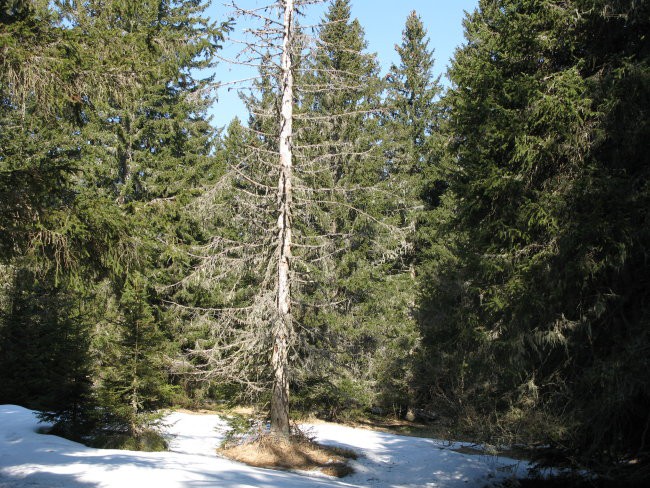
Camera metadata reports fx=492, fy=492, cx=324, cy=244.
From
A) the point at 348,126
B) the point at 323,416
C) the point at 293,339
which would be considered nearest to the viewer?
the point at 293,339

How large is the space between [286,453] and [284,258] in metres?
4.47

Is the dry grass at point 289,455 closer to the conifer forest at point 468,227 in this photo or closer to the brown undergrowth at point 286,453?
the brown undergrowth at point 286,453

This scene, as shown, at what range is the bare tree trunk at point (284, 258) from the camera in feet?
37.7

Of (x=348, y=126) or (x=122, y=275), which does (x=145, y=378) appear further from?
(x=348, y=126)

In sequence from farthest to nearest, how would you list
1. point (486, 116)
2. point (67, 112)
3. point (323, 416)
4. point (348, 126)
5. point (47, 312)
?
point (348, 126)
point (323, 416)
point (47, 312)
point (486, 116)
point (67, 112)

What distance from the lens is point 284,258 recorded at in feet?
39.7

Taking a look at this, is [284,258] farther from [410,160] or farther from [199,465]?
[410,160]

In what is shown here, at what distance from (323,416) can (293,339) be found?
9.49 m

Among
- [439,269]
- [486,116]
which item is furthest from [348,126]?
[486,116]

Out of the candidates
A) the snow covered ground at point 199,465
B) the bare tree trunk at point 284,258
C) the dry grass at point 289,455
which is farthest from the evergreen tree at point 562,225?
the bare tree trunk at point 284,258

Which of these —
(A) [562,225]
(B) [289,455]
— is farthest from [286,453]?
(A) [562,225]

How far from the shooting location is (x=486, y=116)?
34.1ft

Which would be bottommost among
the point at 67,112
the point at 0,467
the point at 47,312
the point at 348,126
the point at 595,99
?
the point at 0,467

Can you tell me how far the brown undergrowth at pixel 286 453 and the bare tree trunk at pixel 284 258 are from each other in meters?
0.35
